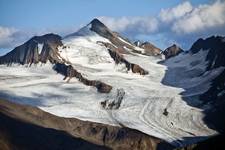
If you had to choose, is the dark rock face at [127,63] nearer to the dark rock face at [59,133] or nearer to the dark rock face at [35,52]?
the dark rock face at [35,52]

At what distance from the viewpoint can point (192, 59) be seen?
173 metres

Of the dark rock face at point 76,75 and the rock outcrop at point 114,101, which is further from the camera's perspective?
the dark rock face at point 76,75

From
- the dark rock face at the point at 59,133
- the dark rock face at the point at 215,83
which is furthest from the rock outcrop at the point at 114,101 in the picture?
the dark rock face at the point at 215,83

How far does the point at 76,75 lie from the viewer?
15362 cm

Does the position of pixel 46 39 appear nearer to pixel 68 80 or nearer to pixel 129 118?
pixel 68 80

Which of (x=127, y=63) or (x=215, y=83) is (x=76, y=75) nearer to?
(x=127, y=63)

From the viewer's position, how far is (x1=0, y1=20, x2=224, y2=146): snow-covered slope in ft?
400

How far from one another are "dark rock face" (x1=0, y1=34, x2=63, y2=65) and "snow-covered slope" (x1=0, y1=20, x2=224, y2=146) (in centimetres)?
255

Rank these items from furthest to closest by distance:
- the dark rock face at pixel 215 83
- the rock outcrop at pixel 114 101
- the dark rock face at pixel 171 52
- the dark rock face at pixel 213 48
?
1. the dark rock face at pixel 171 52
2. the dark rock face at pixel 213 48
3. the rock outcrop at pixel 114 101
4. the dark rock face at pixel 215 83

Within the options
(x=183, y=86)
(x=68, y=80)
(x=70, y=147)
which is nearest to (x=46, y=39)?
(x=68, y=80)

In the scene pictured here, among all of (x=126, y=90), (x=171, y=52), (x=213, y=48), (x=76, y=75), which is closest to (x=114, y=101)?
(x=126, y=90)

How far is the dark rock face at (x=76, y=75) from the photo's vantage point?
144 m

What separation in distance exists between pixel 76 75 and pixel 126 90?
15.4 m

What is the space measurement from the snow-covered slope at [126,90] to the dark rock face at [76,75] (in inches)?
50.6
